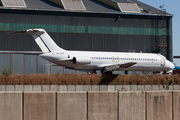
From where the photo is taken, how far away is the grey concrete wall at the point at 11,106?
10742 millimetres

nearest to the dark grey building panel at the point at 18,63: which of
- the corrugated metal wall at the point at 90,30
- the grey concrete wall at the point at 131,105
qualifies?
the corrugated metal wall at the point at 90,30

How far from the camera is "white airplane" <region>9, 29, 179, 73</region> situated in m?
33.0

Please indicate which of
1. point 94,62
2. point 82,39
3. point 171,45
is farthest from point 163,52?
point 94,62

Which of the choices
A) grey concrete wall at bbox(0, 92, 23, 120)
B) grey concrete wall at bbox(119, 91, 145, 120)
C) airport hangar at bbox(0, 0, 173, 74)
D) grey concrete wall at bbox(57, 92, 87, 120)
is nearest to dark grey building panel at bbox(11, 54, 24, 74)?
airport hangar at bbox(0, 0, 173, 74)

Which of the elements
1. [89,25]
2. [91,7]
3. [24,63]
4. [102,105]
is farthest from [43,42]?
[102,105]

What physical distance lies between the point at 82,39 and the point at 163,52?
595 inches

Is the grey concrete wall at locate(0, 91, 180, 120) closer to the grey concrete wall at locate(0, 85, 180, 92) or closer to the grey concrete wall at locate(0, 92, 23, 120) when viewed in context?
the grey concrete wall at locate(0, 92, 23, 120)

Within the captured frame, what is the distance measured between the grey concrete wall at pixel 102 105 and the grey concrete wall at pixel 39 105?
1336mm

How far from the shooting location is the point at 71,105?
11.0 m

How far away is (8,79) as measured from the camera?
89.8ft

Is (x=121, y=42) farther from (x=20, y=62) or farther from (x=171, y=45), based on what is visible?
(x=20, y=62)

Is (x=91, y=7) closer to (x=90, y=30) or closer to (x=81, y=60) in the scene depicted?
(x=90, y=30)

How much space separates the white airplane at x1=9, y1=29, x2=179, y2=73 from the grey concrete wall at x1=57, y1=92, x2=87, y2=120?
20.4 meters

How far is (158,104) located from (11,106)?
17.7ft
